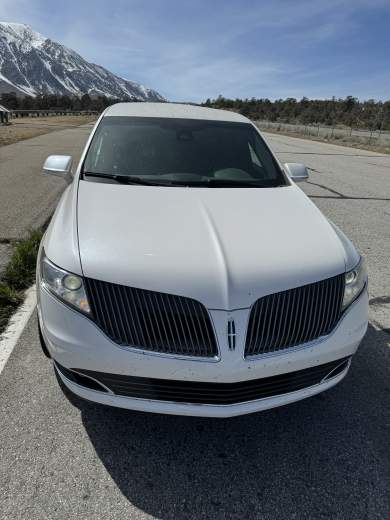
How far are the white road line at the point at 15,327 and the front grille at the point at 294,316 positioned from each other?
176 centimetres

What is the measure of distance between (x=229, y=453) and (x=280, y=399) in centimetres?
41

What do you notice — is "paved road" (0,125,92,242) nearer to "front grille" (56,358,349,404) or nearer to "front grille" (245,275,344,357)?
"front grille" (56,358,349,404)

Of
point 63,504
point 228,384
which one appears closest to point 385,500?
point 228,384

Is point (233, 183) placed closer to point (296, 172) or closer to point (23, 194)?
point (296, 172)

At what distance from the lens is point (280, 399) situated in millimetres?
2170

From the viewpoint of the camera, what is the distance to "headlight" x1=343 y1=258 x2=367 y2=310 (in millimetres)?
2324

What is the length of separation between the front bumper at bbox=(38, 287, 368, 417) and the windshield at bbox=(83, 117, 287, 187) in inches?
56.5

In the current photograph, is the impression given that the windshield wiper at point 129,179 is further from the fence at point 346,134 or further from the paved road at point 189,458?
the fence at point 346,134

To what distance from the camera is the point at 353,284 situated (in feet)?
7.80

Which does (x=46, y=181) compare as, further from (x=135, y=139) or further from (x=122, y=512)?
(x=122, y=512)

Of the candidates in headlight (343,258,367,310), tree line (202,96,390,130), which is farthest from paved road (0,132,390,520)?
tree line (202,96,390,130)

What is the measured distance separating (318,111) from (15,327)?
87912 millimetres

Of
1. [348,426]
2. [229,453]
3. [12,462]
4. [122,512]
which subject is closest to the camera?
[122,512]

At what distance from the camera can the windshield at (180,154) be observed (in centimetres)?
332
